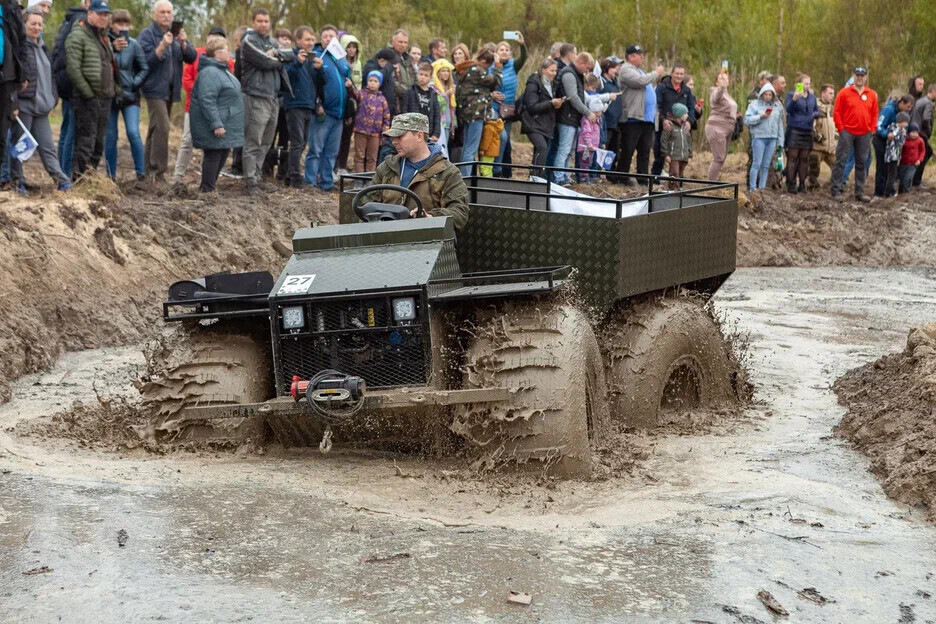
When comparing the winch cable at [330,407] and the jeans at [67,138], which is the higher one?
the jeans at [67,138]

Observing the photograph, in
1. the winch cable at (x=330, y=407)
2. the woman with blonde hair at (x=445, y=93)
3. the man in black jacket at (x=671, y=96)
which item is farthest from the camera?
the man in black jacket at (x=671, y=96)

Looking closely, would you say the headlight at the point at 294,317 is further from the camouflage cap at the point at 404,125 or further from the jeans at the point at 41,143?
the jeans at the point at 41,143

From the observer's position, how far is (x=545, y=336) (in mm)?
7438

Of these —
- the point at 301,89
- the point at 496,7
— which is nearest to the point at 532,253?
the point at 301,89

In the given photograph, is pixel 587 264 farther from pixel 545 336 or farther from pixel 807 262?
pixel 807 262

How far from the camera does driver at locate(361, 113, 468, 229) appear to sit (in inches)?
345

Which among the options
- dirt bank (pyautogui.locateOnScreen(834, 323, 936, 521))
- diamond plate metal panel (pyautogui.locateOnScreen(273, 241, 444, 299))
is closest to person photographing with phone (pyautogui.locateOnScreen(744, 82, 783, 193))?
dirt bank (pyautogui.locateOnScreen(834, 323, 936, 521))

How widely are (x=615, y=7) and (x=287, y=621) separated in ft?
84.8

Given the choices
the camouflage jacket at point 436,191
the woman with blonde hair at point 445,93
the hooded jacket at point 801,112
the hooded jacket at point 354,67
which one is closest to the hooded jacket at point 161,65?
the hooded jacket at point 354,67

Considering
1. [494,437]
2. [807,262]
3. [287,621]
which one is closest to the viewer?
[287,621]

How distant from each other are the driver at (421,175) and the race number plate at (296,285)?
1.31 meters

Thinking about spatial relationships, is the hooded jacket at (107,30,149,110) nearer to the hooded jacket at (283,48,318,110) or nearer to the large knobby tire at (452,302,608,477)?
the hooded jacket at (283,48,318,110)

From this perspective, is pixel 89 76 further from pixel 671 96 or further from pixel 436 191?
pixel 671 96

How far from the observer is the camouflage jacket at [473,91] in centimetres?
1700
